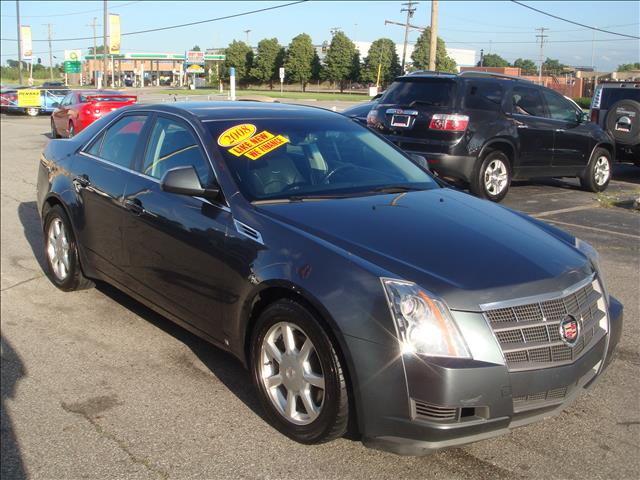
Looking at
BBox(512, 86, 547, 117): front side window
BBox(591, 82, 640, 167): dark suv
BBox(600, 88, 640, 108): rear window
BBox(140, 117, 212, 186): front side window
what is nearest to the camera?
BBox(140, 117, 212, 186): front side window

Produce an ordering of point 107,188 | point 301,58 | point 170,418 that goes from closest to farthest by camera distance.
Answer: point 170,418, point 107,188, point 301,58

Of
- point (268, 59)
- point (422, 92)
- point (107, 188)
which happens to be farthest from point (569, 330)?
point (268, 59)

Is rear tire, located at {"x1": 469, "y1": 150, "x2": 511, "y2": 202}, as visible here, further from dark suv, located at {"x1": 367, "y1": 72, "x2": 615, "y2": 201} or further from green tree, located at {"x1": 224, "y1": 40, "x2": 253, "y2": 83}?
green tree, located at {"x1": 224, "y1": 40, "x2": 253, "y2": 83}

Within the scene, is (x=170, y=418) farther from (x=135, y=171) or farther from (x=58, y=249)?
(x=58, y=249)

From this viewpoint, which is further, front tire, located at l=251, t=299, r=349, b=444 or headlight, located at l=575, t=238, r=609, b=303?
headlight, located at l=575, t=238, r=609, b=303

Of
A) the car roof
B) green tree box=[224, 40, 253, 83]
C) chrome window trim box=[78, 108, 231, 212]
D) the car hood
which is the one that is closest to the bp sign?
green tree box=[224, 40, 253, 83]

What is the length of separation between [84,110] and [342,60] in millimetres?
55803

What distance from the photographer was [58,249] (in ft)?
18.7

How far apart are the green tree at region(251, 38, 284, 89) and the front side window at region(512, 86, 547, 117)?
68554 millimetres

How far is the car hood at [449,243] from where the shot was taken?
9.60 ft

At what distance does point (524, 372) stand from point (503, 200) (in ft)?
25.4

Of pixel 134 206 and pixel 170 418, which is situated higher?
pixel 134 206

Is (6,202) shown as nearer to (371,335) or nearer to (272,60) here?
(371,335)

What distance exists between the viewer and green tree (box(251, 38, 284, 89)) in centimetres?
7619
